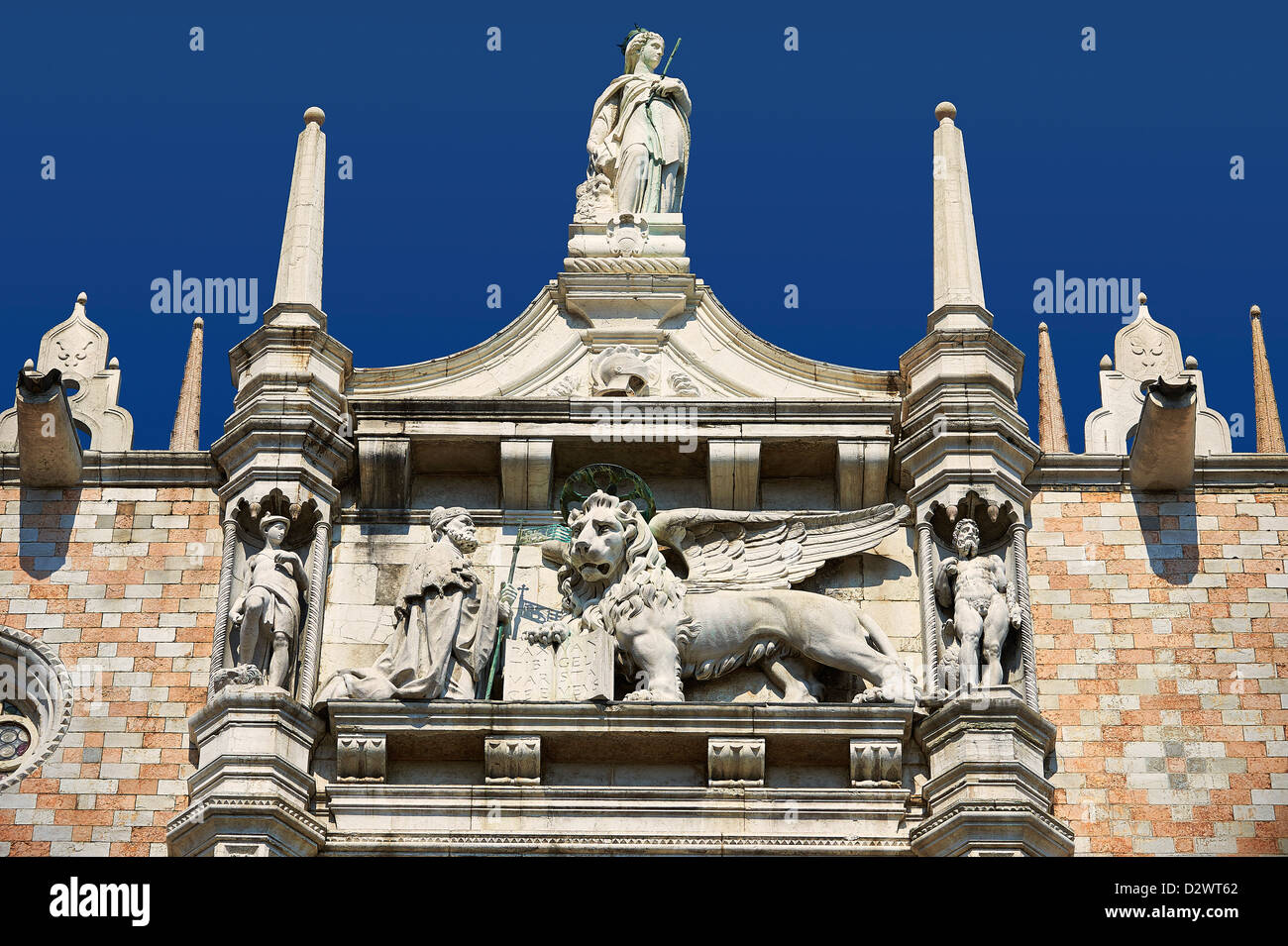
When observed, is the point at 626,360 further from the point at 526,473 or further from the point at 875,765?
the point at 875,765

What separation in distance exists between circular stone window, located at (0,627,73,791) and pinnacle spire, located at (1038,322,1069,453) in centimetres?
1141

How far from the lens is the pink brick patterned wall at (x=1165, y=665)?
1798cm

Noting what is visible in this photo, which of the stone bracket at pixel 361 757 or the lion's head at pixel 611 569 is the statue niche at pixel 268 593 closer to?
the stone bracket at pixel 361 757

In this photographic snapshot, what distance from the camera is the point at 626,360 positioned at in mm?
20062

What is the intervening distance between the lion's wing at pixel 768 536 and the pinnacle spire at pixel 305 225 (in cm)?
330

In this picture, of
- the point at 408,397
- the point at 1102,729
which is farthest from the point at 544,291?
the point at 1102,729

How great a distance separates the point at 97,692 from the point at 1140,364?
8237 mm

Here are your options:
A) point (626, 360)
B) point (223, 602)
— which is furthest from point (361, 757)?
point (626, 360)

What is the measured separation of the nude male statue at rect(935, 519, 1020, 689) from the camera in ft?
59.8

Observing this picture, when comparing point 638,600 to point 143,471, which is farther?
point 143,471

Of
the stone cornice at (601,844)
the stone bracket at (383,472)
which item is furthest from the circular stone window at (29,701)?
the stone bracket at (383,472)

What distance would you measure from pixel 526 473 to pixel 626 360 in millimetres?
1256

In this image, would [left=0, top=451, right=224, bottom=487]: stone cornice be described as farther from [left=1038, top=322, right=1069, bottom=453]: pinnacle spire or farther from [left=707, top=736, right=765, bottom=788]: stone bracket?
[left=1038, top=322, right=1069, bottom=453]: pinnacle spire
